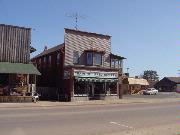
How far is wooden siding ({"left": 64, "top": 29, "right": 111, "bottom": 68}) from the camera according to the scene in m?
38.7

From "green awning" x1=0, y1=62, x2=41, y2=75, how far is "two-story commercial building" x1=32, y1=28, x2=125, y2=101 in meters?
5.10

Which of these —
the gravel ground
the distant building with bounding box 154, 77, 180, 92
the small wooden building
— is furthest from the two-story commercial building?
the distant building with bounding box 154, 77, 180, 92

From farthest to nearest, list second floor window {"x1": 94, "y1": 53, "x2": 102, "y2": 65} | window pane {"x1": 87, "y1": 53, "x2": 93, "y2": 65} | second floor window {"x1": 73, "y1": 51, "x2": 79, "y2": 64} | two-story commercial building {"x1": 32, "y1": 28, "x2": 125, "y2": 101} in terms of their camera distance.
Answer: second floor window {"x1": 94, "y1": 53, "x2": 102, "y2": 65} < window pane {"x1": 87, "y1": 53, "x2": 93, "y2": 65} < second floor window {"x1": 73, "y1": 51, "x2": 79, "y2": 64} < two-story commercial building {"x1": 32, "y1": 28, "x2": 125, "y2": 101}

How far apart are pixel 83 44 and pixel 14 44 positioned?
29.6ft

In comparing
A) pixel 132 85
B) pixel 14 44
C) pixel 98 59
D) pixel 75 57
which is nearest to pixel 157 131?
pixel 14 44

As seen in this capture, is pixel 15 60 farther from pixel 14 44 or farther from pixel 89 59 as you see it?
pixel 89 59

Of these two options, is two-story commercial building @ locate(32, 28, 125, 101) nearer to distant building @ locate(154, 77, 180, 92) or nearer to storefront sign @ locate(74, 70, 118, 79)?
storefront sign @ locate(74, 70, 118, 79)

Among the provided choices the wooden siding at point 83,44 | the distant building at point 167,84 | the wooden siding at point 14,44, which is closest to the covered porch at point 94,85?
the wooden siding at point 83,44

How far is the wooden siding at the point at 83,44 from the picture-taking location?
3869cm

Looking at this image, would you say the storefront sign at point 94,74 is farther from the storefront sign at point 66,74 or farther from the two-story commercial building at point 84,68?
the storefront sign at point 66,74

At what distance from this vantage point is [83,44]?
1576 inches

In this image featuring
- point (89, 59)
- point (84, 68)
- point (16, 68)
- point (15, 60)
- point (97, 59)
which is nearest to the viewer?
point (16, 68)

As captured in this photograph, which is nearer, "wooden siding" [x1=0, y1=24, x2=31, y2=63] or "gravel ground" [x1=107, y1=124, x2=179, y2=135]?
"gravel ground" [x1=107, y1=124, x2=179, y2=135]

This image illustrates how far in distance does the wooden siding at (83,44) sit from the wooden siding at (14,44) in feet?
16.8
